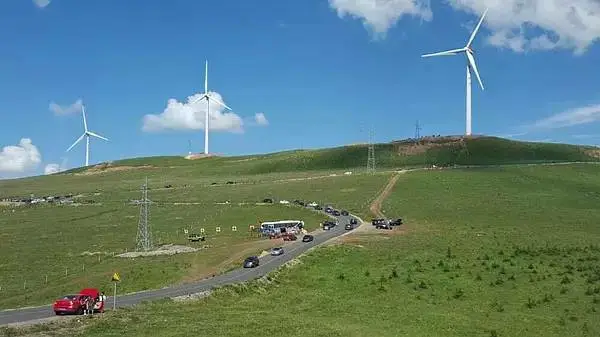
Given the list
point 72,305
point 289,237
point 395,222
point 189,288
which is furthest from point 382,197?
point 72,305

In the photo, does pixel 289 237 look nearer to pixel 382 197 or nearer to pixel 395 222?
pixel 395 222

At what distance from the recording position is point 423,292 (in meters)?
51.1

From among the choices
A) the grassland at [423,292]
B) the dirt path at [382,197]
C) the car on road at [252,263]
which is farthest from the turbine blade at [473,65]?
the car on road at [252,263]

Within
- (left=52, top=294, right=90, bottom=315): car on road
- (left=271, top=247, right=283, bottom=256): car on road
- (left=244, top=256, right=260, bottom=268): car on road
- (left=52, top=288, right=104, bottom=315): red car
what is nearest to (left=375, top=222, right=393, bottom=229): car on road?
(left=271, top=247, right=283, bottom=256): car on road

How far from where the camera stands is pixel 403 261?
66562mm

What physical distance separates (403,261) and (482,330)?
28.6 metres

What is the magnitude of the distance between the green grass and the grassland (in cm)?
A: 1513

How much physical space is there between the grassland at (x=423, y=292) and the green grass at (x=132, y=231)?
15.1 meters

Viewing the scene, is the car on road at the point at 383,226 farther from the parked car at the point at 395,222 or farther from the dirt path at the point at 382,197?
the dirt path at the point at 382,197

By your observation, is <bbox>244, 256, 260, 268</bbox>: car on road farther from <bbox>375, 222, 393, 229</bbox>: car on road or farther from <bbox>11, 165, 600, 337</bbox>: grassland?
<bbox>375, 222, 393, 229</bbox>: car on road

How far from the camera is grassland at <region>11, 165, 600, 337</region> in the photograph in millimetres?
37188

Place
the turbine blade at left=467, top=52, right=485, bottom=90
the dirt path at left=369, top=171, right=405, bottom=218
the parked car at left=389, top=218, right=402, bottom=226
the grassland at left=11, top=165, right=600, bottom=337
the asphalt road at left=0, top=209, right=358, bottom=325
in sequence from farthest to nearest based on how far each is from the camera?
1. the turbine blade at left=467, top=52, right=485, bottom=90
2. the dirt path at left=369, top=171, right=405, bottom=218
3. the parked car at left=389, top=218, right=402, bottom=226
4. the asphalt road at left=0, top=209, right=358, bottom=325
5. the grassland at left=11, top=165, right=600, bottom=337

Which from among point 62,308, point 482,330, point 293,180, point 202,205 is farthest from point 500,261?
point 293,180

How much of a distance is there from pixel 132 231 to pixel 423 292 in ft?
237
